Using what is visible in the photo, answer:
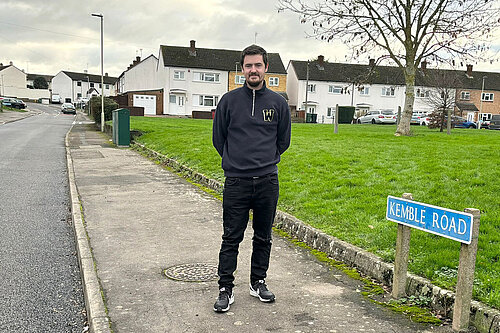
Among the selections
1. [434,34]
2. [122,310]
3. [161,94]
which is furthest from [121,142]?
[161,94]

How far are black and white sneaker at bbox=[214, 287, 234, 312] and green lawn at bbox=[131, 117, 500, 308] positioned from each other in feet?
5.73

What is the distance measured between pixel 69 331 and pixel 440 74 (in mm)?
42147

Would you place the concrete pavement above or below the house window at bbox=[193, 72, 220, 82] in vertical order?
below

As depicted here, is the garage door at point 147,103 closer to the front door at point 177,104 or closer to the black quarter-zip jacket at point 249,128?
the front door at point 177,104

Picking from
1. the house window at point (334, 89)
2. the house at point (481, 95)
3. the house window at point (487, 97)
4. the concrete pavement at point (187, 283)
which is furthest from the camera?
the house window at point (487, 97)

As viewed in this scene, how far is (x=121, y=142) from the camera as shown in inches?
790

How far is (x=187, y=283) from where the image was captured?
4.66 metres

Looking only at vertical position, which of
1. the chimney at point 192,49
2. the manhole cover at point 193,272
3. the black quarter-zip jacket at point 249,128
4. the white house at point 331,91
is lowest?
the manhole cover at point 193,272

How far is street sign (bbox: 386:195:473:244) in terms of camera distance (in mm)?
3611

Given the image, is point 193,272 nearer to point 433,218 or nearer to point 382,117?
point 433,218

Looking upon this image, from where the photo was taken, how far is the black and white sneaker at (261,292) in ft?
13.8

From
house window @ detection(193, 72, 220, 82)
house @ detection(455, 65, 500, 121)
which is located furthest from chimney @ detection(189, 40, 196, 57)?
house @ detection(455, 65, 500, 121)

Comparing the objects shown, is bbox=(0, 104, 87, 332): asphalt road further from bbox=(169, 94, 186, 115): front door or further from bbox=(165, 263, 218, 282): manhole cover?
bbox=(169, 94, 186, 115): front door

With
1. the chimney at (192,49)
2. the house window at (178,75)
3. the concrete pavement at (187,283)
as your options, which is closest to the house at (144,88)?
the house window at (178,75)
